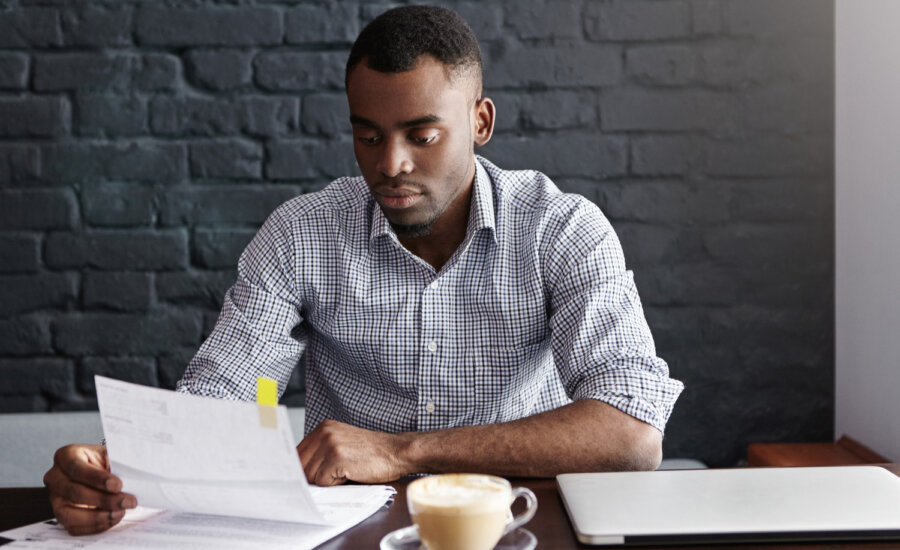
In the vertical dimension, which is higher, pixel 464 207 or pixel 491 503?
pixel 464 207

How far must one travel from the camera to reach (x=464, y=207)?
4.44 ft

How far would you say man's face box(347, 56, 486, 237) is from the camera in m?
1.17

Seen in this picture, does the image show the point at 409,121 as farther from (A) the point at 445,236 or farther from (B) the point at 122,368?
(B) the point at 122,368

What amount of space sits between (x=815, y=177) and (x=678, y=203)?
287 millimetres

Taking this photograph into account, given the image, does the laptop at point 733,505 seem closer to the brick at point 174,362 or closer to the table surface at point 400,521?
the table surface at point 400,521

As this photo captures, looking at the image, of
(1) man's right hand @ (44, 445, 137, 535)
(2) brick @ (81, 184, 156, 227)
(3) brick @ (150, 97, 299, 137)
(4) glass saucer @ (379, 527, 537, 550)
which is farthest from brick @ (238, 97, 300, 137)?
(4) glass saucer @ (379, 527, 537, 550)

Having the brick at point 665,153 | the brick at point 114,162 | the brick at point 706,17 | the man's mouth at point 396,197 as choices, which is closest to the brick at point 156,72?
the brick at point 114,162

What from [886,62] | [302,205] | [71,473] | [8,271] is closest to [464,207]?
[302,205]

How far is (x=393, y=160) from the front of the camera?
1.17 m

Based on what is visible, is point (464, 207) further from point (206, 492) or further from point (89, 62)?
point (89, 62)

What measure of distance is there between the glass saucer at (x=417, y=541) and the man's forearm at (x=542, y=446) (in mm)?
243

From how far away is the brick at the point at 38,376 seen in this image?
69.1 inches

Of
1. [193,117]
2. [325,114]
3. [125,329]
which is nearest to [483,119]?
[325,114]

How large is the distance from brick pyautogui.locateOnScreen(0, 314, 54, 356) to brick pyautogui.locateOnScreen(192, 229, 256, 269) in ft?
1.14
